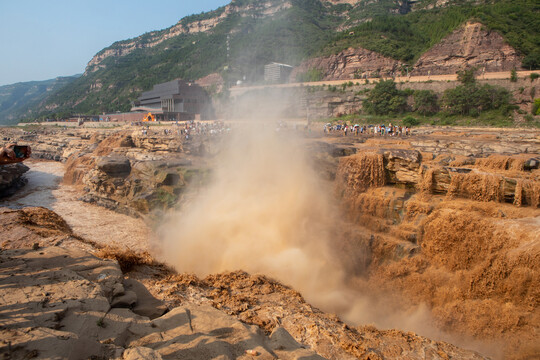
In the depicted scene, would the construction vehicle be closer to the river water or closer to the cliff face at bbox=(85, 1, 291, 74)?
the river water

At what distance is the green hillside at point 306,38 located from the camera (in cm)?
A: 3004

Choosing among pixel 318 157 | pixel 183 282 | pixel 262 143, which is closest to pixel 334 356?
pixel 183 282

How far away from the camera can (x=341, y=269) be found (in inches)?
330

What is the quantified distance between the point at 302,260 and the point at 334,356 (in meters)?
4.50

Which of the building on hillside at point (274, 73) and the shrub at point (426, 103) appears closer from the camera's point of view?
the shrub at point (426, 103)

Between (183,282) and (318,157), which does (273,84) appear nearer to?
(318,157)

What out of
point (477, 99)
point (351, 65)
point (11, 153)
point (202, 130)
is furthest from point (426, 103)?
point (11, 153)

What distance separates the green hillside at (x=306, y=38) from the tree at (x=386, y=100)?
10222mm

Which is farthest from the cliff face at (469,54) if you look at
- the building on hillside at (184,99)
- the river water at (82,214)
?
the river water at (82,214)

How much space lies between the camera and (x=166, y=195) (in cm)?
1306

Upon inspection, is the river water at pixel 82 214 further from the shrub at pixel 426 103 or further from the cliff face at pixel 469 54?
the cliff face at pixel 469 54

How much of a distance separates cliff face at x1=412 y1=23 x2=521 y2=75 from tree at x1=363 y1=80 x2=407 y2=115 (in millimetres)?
6160

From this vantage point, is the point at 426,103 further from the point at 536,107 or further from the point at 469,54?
the point at 469,54

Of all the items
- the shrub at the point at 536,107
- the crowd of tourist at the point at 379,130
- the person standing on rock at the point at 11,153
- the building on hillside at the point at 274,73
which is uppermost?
the building on hillside at the point at 274,73
